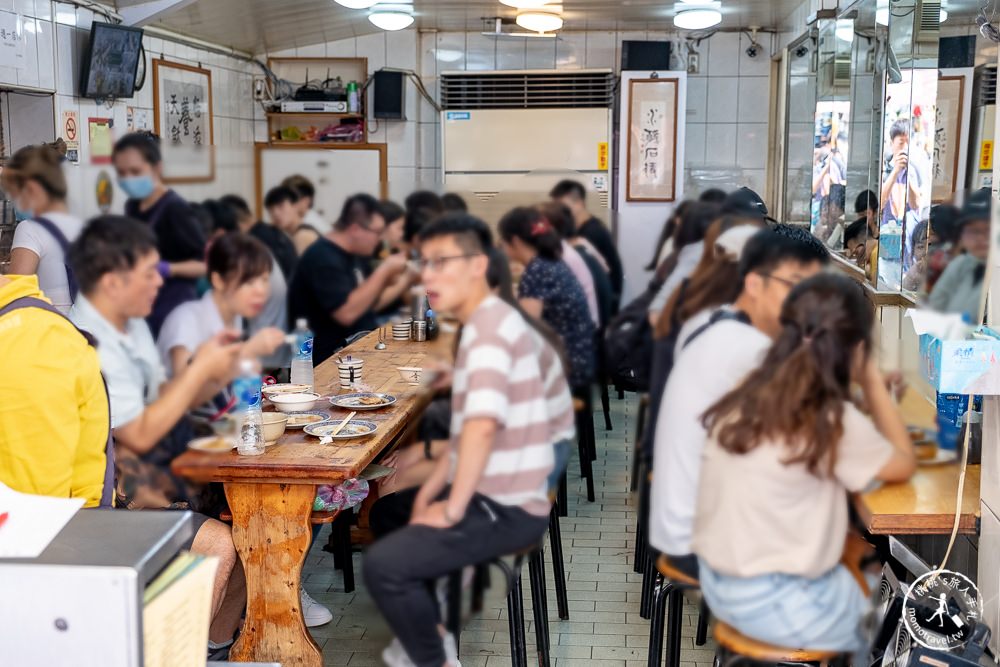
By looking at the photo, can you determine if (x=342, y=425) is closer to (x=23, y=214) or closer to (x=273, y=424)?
(x=273, y=424)

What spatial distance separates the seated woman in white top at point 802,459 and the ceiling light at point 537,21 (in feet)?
1.55

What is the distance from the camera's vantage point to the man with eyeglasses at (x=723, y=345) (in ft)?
3.22

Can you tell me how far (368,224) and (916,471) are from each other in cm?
64

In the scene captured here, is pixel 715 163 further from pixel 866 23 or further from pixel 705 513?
pixel 866 23

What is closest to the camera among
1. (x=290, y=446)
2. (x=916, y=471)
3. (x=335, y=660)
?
(x=916, y=471)

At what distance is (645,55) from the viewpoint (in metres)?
1.40

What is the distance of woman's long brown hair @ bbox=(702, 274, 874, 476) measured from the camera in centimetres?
97

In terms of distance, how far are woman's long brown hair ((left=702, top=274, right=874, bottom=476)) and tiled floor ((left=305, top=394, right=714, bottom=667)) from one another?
161 centimetres

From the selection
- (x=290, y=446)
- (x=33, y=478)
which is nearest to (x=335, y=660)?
(x=290, y=446)

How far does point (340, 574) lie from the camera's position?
381 cm

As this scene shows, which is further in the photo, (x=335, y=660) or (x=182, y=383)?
(x=335, y=660)

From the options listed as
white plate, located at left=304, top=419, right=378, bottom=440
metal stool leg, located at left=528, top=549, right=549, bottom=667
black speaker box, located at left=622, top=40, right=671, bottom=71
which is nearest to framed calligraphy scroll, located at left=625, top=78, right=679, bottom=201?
black speaker box, located at left=622, top=40, right=671, bottom=71

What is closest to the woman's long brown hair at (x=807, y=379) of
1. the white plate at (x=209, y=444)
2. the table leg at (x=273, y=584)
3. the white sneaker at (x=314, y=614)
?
the white plate at (x=209, y=444)

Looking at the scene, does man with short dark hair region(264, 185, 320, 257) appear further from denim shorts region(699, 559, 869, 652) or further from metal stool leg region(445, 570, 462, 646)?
denim shorts region(699, 559, 869, 652)
